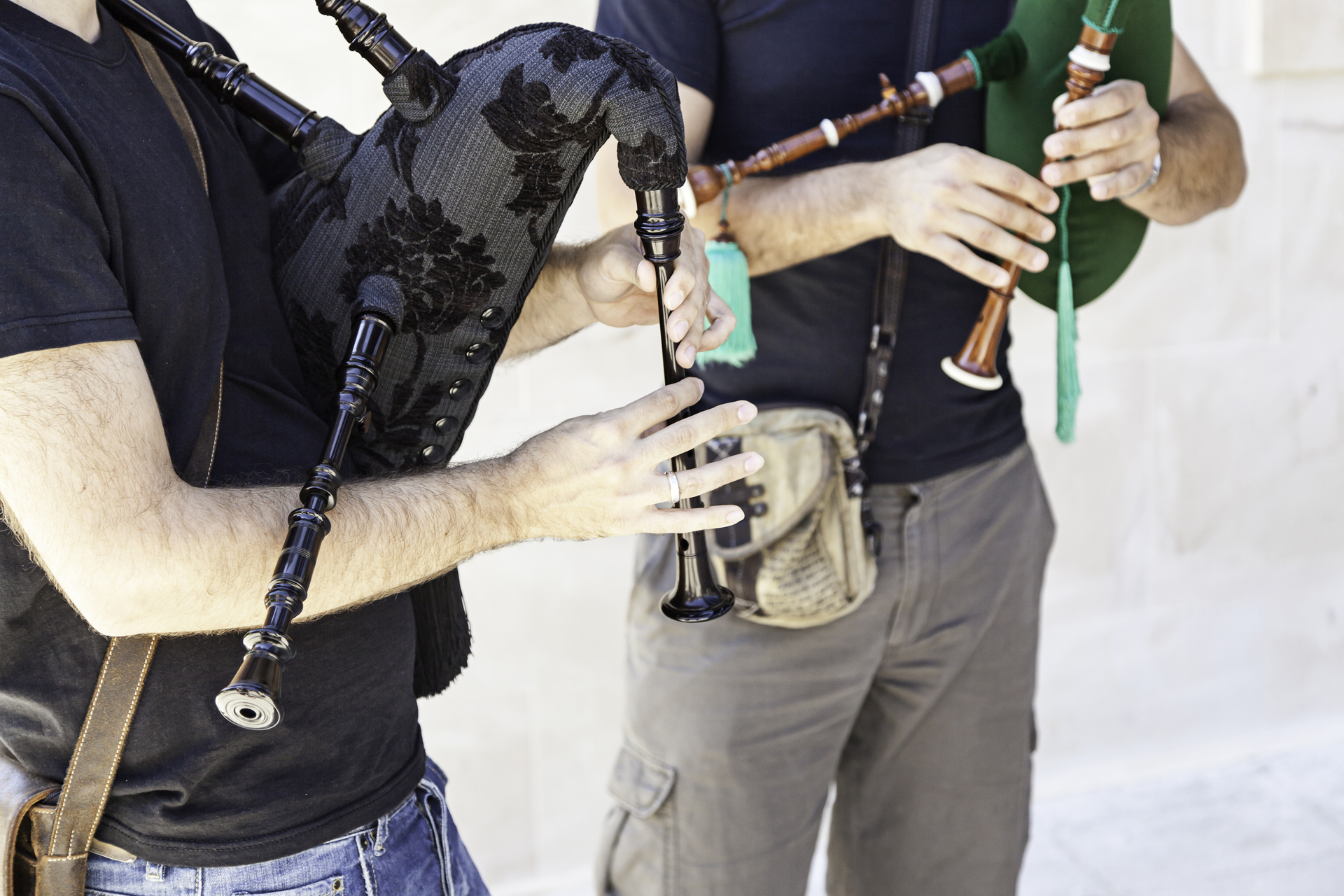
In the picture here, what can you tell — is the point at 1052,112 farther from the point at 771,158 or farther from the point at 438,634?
the point at 438,634

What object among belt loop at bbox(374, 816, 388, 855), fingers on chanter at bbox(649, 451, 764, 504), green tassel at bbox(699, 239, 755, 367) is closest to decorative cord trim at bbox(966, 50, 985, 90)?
green tassel at bbox(699, 239, 755, 367)

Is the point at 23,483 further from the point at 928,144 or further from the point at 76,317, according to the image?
the point at 928,144

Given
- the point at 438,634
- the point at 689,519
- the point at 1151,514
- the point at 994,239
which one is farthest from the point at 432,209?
the point at 1151,514

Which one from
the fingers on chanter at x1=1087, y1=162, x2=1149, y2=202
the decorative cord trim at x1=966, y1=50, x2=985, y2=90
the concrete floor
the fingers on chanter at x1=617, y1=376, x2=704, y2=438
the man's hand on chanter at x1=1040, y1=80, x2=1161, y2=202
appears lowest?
the concrete floor

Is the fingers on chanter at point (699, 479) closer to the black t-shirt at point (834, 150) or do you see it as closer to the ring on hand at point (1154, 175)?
the black t-shirt at point (834, 150)

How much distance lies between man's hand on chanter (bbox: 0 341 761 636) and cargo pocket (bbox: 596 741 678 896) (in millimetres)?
628

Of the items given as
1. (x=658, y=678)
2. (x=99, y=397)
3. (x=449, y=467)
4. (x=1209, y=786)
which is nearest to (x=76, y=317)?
(x=99, y=397)

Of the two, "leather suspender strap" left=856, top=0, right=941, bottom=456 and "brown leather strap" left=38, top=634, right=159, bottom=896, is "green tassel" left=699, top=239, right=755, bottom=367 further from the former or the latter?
"brown leather strap" left=38, top=634, right=159, bottom=896

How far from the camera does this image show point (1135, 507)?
2.66m

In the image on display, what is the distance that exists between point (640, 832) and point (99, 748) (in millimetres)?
785

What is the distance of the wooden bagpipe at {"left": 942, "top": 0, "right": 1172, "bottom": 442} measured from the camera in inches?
51.6

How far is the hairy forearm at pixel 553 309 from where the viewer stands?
1.13 metres

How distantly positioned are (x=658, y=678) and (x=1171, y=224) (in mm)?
885

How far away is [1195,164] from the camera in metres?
1.48
